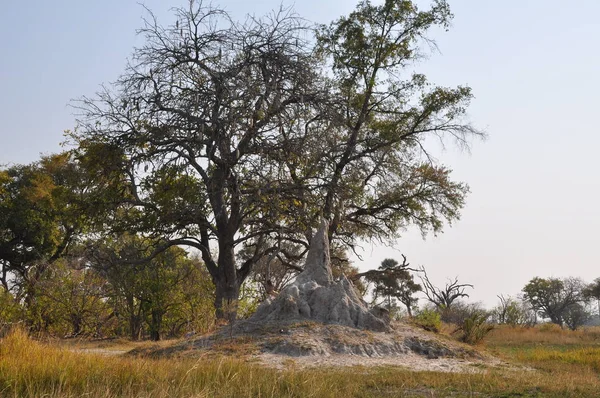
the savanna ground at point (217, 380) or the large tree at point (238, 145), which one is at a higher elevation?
the large tree at point (238, 145)

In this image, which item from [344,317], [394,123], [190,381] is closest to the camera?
[190,381]

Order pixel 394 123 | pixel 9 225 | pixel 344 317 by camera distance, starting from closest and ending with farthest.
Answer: pixel 344 317 → pixel 394 123 → pixel 9 225

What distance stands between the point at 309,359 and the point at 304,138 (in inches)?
329

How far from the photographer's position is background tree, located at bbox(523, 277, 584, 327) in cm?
5519

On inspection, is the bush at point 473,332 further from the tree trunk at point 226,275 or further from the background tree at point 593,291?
the background tree at point 593,291

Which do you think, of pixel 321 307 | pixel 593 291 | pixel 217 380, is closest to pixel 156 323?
pixel 321 307

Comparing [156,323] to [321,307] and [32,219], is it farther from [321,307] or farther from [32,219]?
[321,307]

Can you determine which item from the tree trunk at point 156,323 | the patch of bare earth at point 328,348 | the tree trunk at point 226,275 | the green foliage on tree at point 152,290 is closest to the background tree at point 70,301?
the green foliage on tree at point 152,290

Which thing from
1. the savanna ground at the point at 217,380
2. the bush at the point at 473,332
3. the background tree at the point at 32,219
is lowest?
the savanna ground at the point at 217,380

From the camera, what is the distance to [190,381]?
7504mm

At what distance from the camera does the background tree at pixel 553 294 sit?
2173 inches

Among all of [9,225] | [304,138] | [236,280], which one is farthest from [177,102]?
[9,225]

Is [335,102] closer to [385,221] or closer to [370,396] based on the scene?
[385,221]

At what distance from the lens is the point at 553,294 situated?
5584 cm
